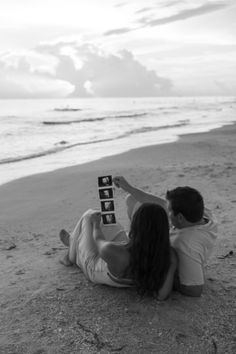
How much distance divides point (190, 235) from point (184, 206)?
25 cm

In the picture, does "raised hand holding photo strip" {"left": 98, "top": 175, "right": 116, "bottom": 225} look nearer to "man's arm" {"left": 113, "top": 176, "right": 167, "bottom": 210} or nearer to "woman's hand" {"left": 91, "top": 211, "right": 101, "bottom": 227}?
"woman's hand" {"left": 91, "top": 211, "right": 101, "bottom": 227}

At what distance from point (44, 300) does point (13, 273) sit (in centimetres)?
77

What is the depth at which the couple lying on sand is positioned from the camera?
3.04 meters

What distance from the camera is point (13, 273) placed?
4.18m

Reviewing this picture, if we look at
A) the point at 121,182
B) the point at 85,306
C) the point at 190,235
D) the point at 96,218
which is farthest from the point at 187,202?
the point at 85,306

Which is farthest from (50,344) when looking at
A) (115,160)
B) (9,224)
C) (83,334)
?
(115,160)

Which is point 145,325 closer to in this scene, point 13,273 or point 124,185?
point 124,185

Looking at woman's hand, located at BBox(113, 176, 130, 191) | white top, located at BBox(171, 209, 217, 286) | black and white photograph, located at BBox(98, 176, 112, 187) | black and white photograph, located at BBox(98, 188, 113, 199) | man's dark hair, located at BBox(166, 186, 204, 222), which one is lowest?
white top, located at BBox(171, 209, 217, 286)

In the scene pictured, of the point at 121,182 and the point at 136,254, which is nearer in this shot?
the point at 136,254

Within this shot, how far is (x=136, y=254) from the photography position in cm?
309

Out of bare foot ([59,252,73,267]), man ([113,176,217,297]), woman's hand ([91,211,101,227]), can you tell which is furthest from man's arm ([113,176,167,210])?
bare foot ([59,252,73,267])

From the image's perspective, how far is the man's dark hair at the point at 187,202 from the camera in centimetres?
318

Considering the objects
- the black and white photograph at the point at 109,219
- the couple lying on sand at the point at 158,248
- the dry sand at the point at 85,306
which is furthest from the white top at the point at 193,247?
the black and white photograph at the point at 109,219

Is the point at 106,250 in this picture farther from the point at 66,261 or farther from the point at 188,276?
the point at 66,261
